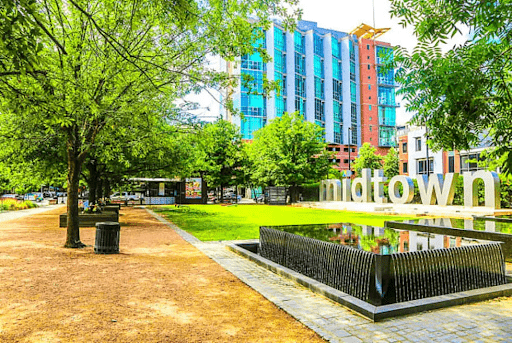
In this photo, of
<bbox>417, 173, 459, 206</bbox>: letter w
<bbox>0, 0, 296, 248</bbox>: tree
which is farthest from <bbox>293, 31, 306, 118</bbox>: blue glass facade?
<bbox>0, 0, 296, 248</bbox>: tree

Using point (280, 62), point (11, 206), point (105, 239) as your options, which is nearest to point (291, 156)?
point (11, 206)

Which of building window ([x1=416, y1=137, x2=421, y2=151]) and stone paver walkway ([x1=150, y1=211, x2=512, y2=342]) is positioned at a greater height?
building window ([x1=416, y1=137, x2=421, y2=151])

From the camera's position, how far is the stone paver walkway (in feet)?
16.5

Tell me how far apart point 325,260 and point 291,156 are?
132 feet

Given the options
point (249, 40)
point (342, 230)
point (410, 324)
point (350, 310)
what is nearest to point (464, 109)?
point (410, 324)

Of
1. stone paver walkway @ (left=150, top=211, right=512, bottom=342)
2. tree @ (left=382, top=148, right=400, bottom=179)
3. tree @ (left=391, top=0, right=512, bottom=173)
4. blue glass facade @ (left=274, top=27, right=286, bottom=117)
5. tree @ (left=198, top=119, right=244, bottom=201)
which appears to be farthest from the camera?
blue glass facade @ (left=274, top=27, right=286, bottom=117)

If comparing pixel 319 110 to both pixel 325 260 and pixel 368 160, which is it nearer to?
pixel 368 160

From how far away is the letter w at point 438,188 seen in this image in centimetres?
2727

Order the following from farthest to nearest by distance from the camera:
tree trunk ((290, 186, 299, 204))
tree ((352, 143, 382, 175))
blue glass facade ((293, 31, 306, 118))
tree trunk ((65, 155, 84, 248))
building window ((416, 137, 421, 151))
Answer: blue glass facade ((293, 31, 306, 118)) < tree ((352, 143, 382, 175)) < building window ((416, 137, 421, 151)) < tree trunk ((290, 186, 299, 204)) < tree trunk ((65, 155, 84, 248))

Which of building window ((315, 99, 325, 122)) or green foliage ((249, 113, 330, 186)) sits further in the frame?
building window ((315, 99, 325, 122))

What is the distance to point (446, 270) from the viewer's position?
718 centimetres

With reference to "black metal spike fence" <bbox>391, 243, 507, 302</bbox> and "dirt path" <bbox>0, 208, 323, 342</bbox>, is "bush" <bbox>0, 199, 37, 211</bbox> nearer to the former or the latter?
"dirt path" <bbox>0, 208, 323, 342</bbox>

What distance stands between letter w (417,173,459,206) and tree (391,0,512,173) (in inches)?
943

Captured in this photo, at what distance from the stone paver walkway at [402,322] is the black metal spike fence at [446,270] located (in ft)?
2.28
